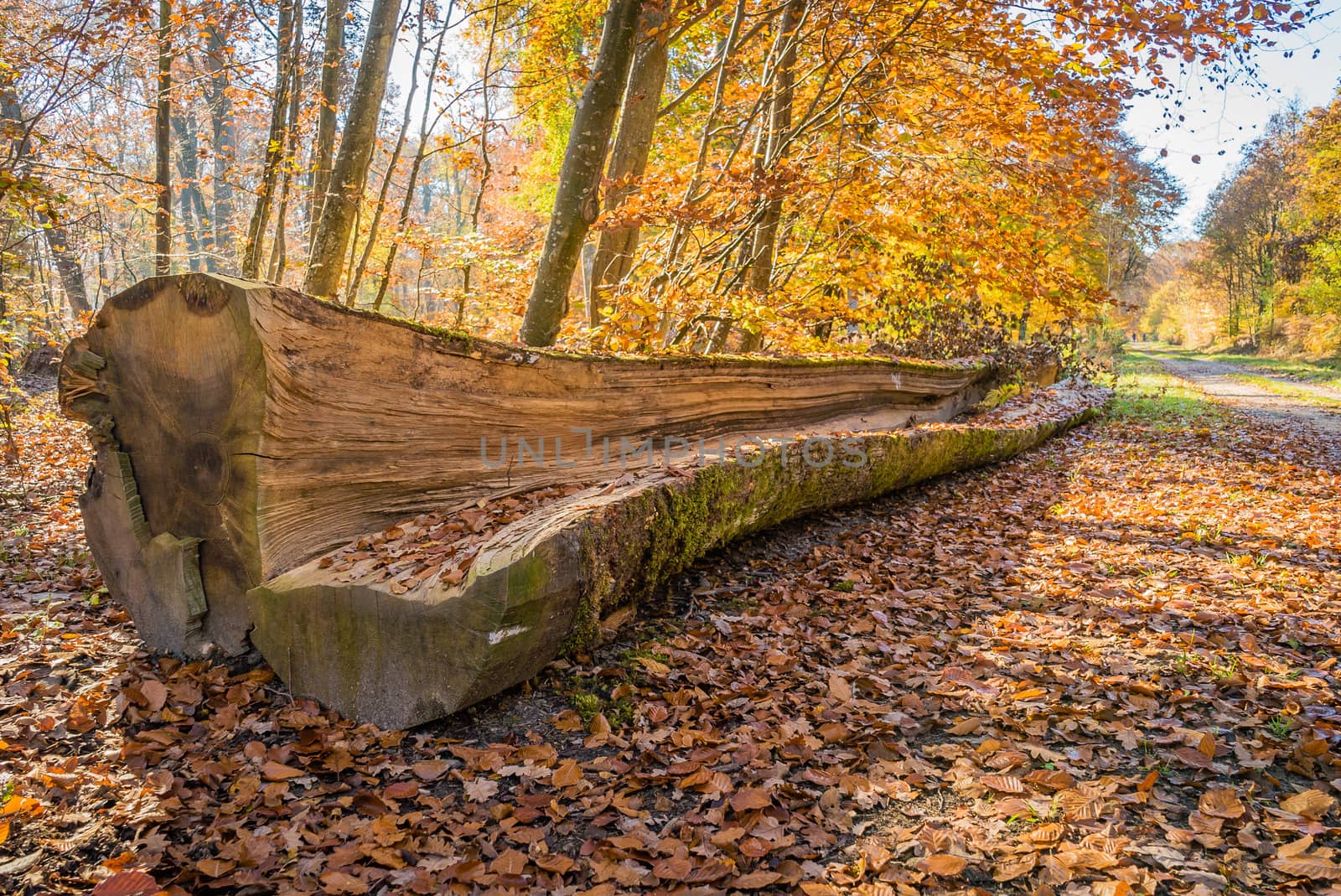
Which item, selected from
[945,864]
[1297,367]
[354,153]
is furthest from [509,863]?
[1297,367]

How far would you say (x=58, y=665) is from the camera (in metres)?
2.96

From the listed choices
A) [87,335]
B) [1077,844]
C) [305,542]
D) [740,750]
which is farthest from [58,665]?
[1077,844]

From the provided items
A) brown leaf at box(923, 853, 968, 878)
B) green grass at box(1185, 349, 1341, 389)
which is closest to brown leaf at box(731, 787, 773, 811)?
brown leaf at box(923, 853, 968, 878)

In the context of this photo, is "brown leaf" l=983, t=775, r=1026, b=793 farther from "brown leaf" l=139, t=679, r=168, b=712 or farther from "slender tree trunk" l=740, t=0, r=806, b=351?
"slender tree trunk" l=740, t=0, r=806, b=351

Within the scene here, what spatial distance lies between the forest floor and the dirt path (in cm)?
896

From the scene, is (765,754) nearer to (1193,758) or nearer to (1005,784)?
(1005,784)

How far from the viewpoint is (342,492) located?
3129 millimetres

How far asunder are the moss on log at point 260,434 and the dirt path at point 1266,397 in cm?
1165

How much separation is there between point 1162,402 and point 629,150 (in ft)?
38.6

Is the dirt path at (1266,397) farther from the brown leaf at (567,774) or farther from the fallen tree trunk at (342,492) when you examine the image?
the brown leaf at (567,774)

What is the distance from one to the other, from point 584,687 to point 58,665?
7.33ft

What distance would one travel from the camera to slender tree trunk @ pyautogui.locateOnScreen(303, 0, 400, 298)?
718 cm

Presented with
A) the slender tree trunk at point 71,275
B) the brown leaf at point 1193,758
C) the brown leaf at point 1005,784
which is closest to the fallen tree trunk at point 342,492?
the brown leaf at point 1005,784

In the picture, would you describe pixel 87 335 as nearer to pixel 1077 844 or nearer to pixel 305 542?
pixel 305 542
